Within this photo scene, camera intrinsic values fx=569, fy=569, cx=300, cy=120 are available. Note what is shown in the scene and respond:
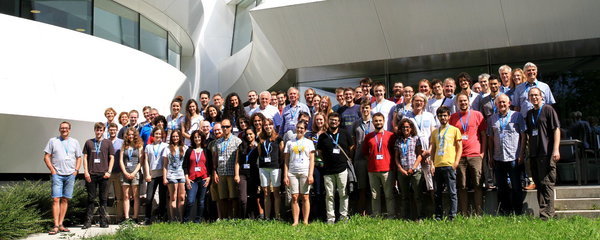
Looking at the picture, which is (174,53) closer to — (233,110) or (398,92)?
(233,110)

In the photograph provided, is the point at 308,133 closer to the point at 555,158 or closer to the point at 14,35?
the point at 555,158

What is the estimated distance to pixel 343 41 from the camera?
1395cm

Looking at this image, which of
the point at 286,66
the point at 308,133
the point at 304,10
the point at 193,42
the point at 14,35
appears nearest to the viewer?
the point at 308,133

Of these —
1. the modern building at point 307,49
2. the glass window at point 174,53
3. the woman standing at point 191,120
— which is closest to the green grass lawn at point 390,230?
the woman standing at point 191,120

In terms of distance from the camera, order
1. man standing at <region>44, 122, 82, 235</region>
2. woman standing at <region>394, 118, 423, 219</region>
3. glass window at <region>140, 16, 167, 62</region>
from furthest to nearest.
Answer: glass window at <region>140, 16, 167, 62</region>
man standing at <region>44, 122, 82, 235</region>
woman standing at <region>394, 118, 423, 219</region>

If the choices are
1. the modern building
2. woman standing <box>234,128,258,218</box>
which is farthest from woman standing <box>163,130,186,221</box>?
the modern building

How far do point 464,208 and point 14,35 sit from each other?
A: 32.5ft

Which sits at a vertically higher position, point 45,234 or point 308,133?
point 308,133

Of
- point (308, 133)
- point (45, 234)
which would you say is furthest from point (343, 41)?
point (45, 234)

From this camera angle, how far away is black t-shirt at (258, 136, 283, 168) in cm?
923

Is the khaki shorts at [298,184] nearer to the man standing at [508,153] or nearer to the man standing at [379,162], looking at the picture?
the man standing at [379,162]

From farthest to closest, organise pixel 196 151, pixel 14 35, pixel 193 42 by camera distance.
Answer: pixel 193 42 → pixel 14 35 → pixel 196 151

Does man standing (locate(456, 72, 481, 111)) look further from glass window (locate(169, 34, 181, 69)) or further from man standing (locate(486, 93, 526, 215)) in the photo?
glass window (locate(169, 34, 181, 69))

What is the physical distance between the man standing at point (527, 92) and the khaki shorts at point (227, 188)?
4.77 metres
